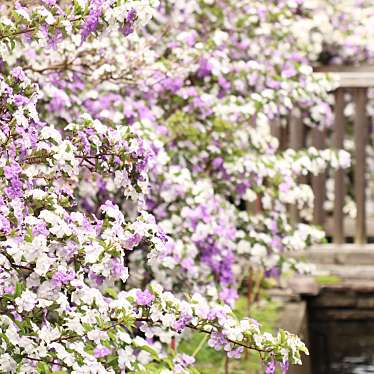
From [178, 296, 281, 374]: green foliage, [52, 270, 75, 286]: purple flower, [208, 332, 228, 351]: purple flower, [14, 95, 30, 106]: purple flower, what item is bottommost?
[178, 296, 281, 374]: green foliage

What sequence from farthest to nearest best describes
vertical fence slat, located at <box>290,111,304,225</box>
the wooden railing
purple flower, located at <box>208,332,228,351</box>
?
vertical fence slat, located at <box>290,111,304,225</box>, the wooden railing, purple flower, located at <box>208,332,228,351</box>

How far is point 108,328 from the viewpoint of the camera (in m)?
3.32

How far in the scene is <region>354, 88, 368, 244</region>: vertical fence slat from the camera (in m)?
7.92

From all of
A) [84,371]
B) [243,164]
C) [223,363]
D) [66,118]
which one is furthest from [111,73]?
[84,371]

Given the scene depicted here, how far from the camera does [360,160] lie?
801 centimetres

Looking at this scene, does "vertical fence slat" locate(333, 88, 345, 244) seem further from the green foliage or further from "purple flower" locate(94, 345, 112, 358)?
"purple flower" locate(94, 345, 112, 358)

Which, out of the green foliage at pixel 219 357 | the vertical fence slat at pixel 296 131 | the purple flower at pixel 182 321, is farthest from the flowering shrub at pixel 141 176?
the green foliage at pixel 219 357

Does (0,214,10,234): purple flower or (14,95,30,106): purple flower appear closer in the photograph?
(0,214,10,234): purple flower

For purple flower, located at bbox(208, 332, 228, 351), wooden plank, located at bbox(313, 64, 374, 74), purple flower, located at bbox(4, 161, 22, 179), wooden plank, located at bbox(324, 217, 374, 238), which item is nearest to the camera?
purple flower, located at bbox(4, 161, 22, 179)

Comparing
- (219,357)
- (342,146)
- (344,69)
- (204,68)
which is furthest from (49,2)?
(344,69)

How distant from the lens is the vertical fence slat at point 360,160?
7922 mm

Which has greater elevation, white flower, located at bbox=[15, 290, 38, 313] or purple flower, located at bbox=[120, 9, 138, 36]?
purple flower, located at bbox=[120, 9, 138, 36]

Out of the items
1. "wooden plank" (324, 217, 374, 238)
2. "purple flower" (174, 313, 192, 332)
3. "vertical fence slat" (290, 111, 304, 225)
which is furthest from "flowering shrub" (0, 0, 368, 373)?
"wooden plank" (324, 217, 374, 238)

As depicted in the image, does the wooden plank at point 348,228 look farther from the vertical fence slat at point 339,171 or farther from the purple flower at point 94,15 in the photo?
the purple flower at point 94,15
